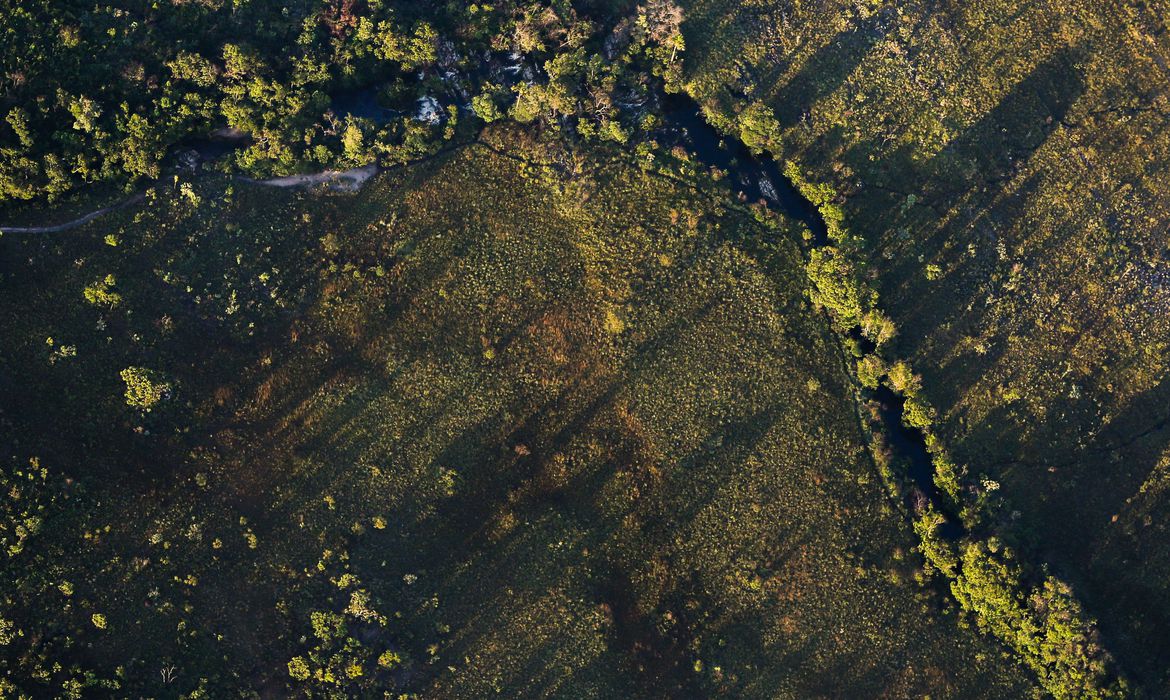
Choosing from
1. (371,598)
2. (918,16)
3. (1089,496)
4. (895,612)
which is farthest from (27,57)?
(1089,496)

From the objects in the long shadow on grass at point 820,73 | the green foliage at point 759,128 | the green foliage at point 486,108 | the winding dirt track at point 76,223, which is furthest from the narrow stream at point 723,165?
the long shadow on grass at point 820,73

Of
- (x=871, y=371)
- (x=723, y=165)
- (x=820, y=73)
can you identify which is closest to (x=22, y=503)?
(x=723, y=165)

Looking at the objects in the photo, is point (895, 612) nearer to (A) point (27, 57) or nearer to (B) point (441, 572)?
(B) point (441, 572)

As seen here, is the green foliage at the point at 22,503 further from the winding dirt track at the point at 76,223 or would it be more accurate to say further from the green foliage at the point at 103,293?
the winding dirt track at the point at 76,223

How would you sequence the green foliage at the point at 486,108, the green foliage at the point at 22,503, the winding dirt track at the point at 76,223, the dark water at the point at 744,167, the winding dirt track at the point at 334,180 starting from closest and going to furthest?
the green foliage at the point at 22,503, the winding dirt track at the point at 76,223, the winding dirt track at the point at 334,180, the green foliage at the point at 486,108, the dark water at the point at 744,167

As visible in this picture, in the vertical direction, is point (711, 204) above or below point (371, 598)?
above
